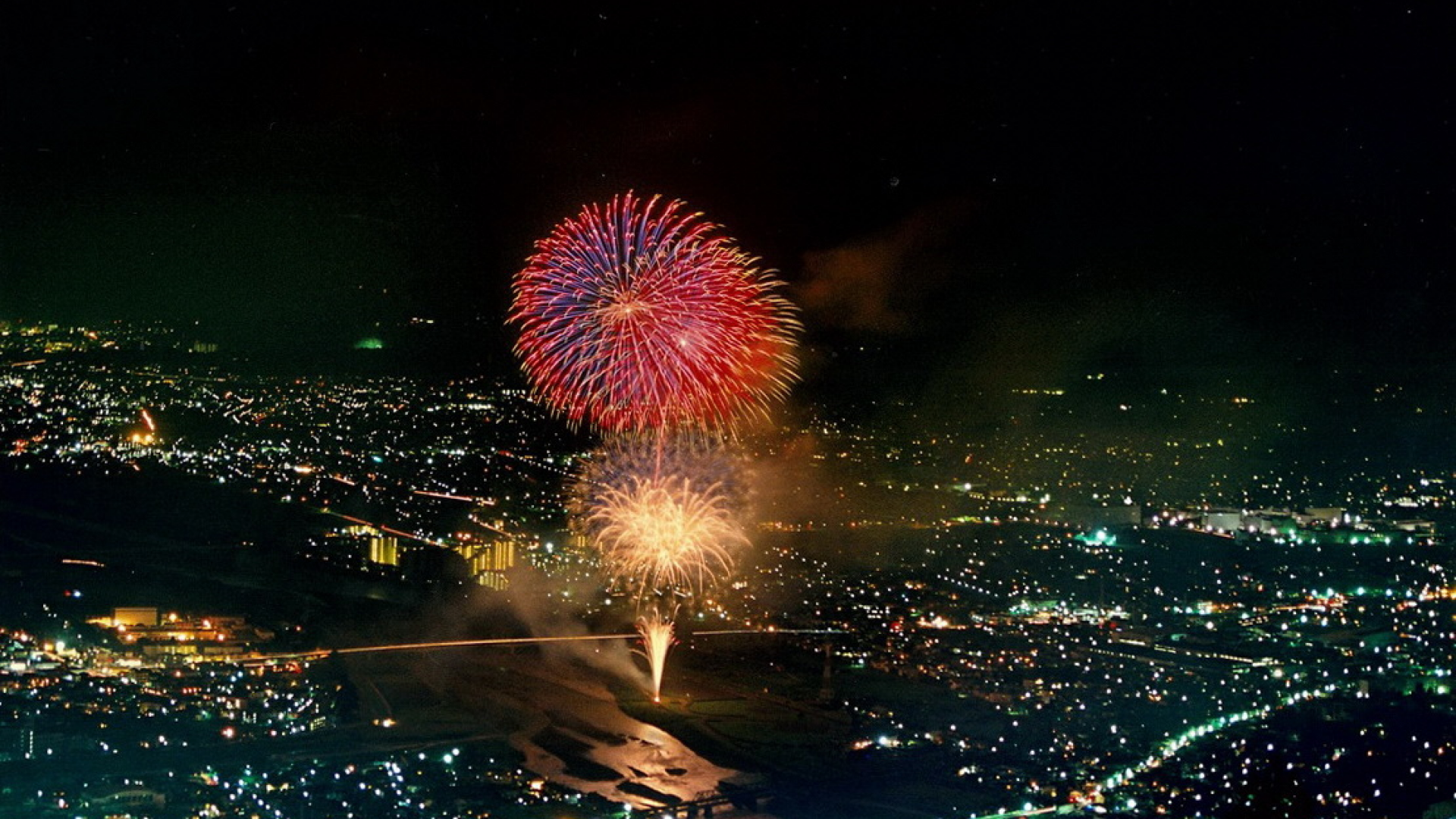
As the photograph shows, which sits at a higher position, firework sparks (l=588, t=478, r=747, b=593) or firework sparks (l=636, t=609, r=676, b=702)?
firework sparks (l=588, t=478, r=747, b=593)

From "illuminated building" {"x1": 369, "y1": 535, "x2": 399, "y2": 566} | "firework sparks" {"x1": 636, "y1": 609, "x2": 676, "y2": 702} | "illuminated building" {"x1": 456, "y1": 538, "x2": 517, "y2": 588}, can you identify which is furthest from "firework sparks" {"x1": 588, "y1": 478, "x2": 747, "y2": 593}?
"illuminated building" {"x1": 369, "y1": 535, "x2": 399, "y2": 566}

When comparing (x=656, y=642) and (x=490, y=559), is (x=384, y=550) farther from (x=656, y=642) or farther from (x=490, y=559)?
(x=656, y=642)

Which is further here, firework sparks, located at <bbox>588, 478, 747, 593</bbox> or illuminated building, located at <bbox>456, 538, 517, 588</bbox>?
illuminated building, located at <bbox>456, 538, 517, 588</bbox>

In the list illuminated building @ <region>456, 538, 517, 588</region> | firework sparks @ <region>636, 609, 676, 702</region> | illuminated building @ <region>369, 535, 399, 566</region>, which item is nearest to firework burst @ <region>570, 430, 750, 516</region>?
firework sparks @ <region>636, 609, 676, 702</region>

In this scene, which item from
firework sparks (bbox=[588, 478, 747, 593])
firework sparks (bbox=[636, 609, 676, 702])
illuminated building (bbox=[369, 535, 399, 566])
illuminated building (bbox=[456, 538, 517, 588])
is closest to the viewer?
firework sparks (bbox=[588, 478, 747, 593])

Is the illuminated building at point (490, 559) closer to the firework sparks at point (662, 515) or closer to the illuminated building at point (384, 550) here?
the illuminated building at point (384, 550)

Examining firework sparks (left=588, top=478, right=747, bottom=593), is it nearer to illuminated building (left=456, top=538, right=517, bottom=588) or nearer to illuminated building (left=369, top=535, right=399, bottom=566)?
illuminated building (left=456, top=538, right=517, bottom=588)

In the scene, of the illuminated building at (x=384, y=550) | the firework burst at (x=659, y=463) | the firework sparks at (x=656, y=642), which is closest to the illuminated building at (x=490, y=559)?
the illuminated building at (x=384, y=550)

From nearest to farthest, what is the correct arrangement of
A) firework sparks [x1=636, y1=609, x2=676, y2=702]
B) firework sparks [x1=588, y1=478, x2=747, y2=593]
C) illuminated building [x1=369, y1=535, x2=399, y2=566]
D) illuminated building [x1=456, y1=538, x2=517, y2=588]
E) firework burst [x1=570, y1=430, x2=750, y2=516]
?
firework sparks [x1=588, y1=478, x2=747, y2=593], firework burst [x1=570, y1=430, x2=750, y2=516], firework sparks [x1=636, y1=609, x2=676, y2=702], illuminated building [x1=456, y1=538, x2=517, y2=588], illuminated building [x1=369, y1=535, x2=399, y2=566]

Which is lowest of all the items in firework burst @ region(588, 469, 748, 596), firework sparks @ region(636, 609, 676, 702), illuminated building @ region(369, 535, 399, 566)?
firework sparks @ region(636, 609, 676, 702)

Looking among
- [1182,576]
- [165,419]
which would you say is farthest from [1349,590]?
[165,419]

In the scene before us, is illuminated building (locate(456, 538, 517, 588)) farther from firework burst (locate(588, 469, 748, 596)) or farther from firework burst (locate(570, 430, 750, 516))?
firework burst (locate(588, 469, 748, 596))
